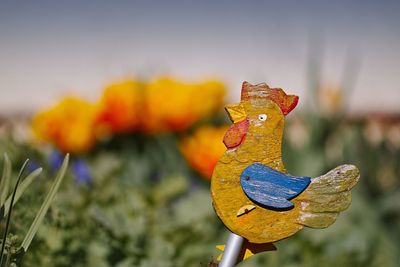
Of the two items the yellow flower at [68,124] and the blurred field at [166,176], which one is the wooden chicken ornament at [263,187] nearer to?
the blurred field at [166,176]

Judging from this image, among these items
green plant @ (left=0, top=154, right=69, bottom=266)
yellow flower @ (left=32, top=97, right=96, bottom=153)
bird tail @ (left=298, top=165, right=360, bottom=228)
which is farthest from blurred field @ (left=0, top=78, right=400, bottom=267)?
bird tail @ (left=298, top=165, right=360, bottom=228)

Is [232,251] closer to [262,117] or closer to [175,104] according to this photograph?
[262,117]

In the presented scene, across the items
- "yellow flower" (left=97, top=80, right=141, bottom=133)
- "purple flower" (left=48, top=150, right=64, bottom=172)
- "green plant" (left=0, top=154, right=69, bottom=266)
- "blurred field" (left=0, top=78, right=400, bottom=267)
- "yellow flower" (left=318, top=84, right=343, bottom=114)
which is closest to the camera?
"green plant" (left=0, top=154, right=69, bottom=266)

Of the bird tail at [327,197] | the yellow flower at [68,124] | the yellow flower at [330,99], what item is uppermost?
the bird tail at [327,197]

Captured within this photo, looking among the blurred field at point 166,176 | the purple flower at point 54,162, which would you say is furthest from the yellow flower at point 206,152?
the purple flower at point 54,162

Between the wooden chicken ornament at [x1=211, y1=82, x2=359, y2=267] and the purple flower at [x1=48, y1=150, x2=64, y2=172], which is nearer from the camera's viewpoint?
the wooden chicken ornament at [x1=211, y1=82, x2=359, y2=267]

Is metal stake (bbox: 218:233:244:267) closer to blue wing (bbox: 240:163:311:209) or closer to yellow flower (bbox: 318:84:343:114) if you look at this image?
blue wing (bbox: 240:163:311:209)

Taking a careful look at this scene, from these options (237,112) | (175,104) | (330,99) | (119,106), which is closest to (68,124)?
(119,106)

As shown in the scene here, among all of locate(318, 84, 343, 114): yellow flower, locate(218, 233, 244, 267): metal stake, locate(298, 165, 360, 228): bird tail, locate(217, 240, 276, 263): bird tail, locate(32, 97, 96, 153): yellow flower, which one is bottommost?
locate(318, 84, 343, 114): yellow flower
